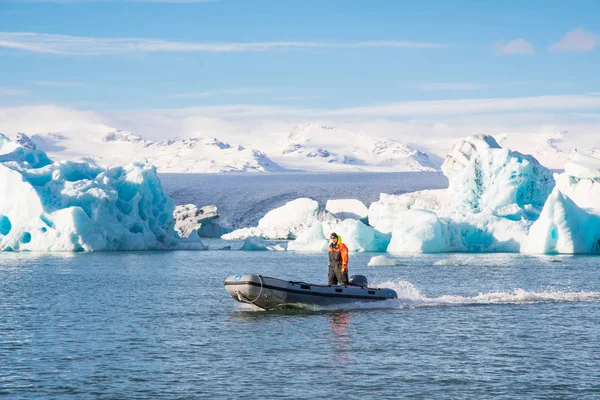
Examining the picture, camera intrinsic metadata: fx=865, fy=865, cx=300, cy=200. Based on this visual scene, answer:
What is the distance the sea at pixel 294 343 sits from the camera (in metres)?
A: 12.7

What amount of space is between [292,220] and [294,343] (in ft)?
163

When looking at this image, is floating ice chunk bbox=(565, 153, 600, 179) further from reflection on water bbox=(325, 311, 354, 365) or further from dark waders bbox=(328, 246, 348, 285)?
reflection on water bbox=(325, 311, 354, 365)

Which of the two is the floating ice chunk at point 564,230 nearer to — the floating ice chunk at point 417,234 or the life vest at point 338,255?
→ the floating ice chunk at point 417,234

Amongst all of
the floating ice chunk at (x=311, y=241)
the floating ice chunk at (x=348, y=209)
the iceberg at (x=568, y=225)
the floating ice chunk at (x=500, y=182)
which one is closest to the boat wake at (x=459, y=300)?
the iceberg at (x=568, y=225)

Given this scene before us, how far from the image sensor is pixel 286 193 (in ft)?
349

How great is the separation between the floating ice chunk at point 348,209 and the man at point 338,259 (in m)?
48.4

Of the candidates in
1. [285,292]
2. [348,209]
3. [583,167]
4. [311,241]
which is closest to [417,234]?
[311,241]

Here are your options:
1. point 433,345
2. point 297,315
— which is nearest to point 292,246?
point 297,315

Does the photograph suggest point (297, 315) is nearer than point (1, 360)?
No

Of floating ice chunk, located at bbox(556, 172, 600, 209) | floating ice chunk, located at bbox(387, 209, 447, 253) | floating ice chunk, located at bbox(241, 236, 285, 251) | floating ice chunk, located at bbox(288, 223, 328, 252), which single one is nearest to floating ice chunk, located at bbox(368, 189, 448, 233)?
floating ice chunk, located at bbox(288, 223, 328, 252)

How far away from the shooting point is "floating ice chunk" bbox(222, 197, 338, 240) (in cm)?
6512

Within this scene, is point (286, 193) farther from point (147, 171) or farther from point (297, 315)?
point (297, 315)

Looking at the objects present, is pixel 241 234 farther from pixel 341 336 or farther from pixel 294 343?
pixel 294 343

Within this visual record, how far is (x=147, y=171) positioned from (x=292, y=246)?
33.7 ft
